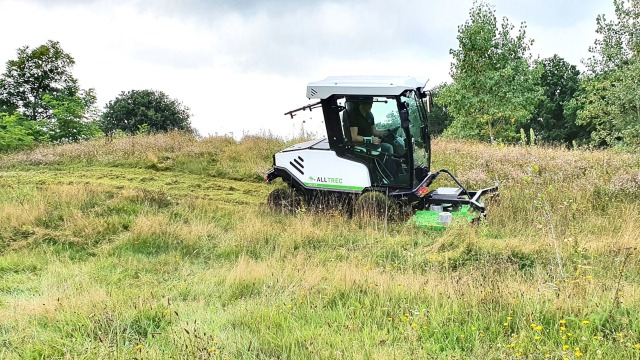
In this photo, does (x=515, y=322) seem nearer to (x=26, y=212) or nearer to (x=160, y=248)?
(x=160, y=248)

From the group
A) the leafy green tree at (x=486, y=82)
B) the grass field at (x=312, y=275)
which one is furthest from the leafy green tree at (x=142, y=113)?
the grass field at (x=312, y=275)

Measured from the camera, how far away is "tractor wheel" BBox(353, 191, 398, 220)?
23.9ft

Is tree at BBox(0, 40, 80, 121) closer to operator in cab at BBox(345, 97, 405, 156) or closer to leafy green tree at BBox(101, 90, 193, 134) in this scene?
leafy green tree at BBox(101, 90, 193, 134)

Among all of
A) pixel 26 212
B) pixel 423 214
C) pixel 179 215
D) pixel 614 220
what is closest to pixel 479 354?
pixel 423 214

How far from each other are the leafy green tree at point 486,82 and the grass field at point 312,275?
17397mm

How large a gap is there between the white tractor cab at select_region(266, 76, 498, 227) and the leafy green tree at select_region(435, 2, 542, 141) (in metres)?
20.0

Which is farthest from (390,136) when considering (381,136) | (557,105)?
(557,105)

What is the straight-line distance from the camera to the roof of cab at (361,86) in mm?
7082

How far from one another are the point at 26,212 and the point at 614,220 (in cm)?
912

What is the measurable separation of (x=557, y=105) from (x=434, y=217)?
45.0 metres

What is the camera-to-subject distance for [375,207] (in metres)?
7.34

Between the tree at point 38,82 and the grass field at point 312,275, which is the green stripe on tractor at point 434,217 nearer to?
the grass field at point 312,275

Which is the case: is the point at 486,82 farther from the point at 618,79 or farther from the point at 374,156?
the point at 374,156

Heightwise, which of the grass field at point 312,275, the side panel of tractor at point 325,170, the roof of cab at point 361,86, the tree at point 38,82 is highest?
the tree at point 38,82
